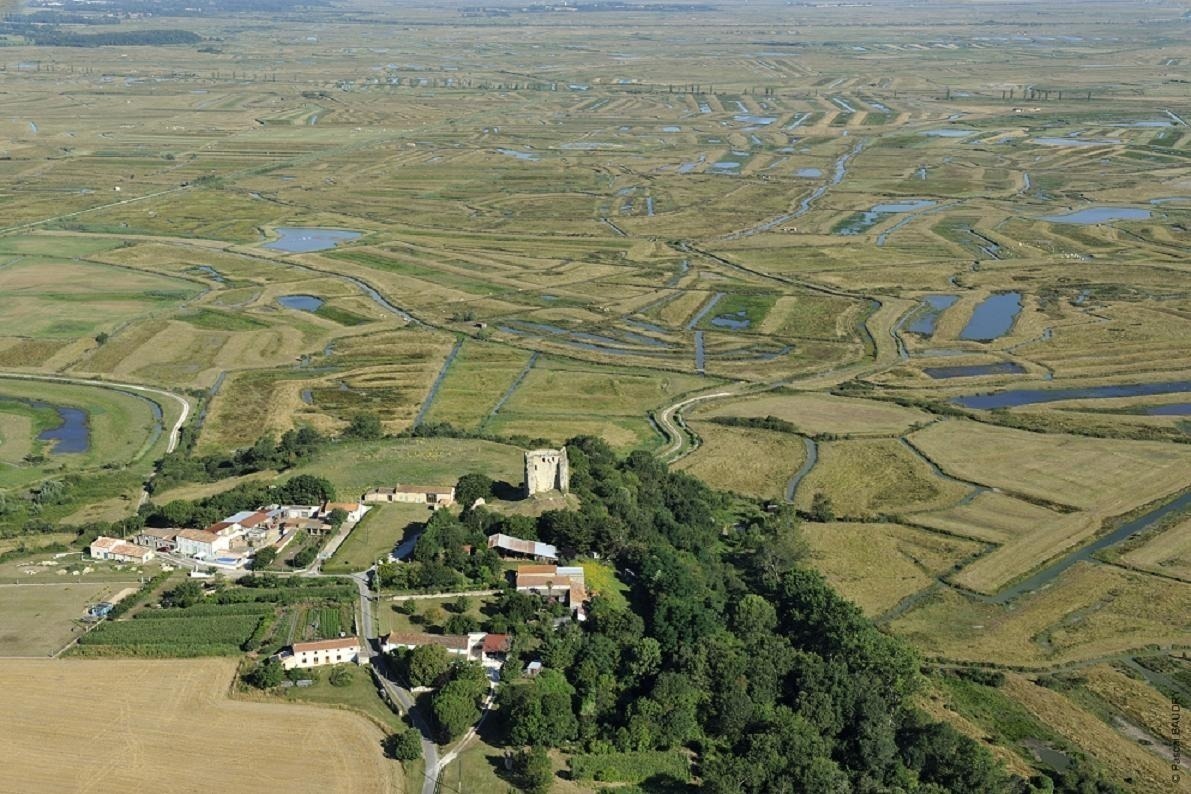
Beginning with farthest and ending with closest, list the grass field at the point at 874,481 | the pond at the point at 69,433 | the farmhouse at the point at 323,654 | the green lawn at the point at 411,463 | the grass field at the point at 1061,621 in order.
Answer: the pond at the point at 69,433 < the grass field at the point at 874,481 < the green lawn at the point at 411,463 < the grass field at the point at 1061,621 < the farmhouse at the point at 323,654

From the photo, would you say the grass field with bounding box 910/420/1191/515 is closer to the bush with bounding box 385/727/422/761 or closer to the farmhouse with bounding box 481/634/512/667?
the farmhouse with bounding box 481/634/512/667

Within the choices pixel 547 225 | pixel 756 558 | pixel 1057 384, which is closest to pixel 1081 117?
pixel 547 225

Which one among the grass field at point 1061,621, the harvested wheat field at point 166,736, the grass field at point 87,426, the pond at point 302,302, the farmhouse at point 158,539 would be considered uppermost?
the harvested wheat field at point 166,736

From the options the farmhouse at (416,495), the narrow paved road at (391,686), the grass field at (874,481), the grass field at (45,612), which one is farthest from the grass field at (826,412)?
the grass field at (45,612)

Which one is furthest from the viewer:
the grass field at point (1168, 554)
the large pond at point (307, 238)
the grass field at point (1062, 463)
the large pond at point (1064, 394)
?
the large pond at point (307, 238)

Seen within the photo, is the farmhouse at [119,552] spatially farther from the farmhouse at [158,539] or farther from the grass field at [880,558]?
the grass field at [880,558]
